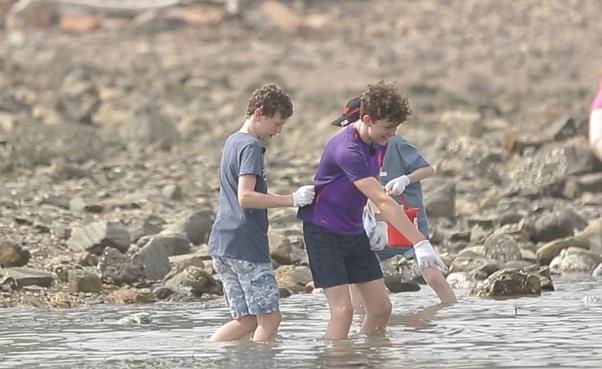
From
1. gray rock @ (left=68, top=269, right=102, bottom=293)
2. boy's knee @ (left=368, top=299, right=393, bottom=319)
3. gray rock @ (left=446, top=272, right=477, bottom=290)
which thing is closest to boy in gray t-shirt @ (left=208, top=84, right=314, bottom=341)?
boy's knee @ (left=368, top=299, right=393, bottom=319)

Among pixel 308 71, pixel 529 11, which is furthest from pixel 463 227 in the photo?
pixel 529 11

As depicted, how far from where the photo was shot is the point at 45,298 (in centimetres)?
1423

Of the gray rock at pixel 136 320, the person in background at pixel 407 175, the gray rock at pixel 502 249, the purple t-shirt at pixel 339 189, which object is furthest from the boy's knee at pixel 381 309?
the gray rock at pixel 502 249

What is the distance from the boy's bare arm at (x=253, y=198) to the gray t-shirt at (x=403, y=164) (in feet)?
8.21

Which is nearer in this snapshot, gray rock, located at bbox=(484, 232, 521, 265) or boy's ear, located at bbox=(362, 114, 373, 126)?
boy's ear, located at bbox=(362, 114, 373, 126)

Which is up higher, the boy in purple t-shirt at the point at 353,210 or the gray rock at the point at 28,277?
the boy in purple t-shirt at the point at 353,210

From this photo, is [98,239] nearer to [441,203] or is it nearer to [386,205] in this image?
[441,203]

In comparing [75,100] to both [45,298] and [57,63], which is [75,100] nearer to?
[57,63]

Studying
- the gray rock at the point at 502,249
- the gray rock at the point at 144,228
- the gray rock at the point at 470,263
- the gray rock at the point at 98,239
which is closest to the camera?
the gray rock at the point at 470,263

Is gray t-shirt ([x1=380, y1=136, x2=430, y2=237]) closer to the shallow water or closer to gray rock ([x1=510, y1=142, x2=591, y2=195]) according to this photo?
the shallow water

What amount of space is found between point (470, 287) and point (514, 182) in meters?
7.56

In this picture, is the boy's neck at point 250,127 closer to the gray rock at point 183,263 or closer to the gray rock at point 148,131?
the gray rock at point 183,263

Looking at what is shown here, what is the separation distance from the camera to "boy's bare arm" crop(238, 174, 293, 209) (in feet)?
34.7

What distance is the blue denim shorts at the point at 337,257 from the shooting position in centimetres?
1088
